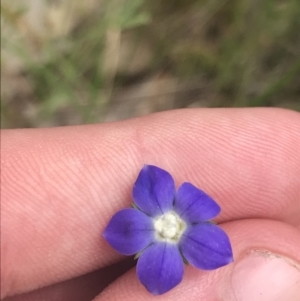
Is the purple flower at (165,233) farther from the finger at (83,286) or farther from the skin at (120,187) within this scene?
the finger at (83,286)

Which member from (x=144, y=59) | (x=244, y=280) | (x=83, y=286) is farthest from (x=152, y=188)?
(x=144, y=59)

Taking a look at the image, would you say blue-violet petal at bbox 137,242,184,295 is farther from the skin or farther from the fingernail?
the fingernail

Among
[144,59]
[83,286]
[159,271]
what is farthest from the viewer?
[144,59]

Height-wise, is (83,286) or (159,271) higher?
(83,286)

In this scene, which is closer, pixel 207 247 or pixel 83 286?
pixel 207 247

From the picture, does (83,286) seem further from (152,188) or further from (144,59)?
(144,59)

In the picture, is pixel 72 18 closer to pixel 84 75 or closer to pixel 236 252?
pixel 84 75

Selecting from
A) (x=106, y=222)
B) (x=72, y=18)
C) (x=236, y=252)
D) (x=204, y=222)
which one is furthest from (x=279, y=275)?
(x=72, y=18)
